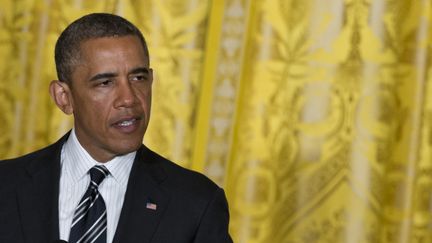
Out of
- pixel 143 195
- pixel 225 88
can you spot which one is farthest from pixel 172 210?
pixel 225 88

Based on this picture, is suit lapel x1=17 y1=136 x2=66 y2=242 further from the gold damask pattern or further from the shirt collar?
the gold damask pattern

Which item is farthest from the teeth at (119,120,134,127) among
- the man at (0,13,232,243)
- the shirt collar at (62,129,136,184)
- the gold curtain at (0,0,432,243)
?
the gold curtain at (0,0,432,243)

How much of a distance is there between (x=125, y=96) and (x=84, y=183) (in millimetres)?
207

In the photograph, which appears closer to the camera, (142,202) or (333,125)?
(142,202)

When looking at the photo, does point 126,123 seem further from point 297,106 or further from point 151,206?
point 297,106

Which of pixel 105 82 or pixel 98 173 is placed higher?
pixel 105 82

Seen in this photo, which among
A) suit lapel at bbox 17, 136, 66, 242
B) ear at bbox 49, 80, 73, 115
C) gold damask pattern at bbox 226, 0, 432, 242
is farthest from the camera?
gold damask pattern at bbox 226, 0, 432, 242

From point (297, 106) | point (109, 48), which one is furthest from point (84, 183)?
point (297, 106)

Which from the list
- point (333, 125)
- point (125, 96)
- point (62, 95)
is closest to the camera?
point (125, 96)

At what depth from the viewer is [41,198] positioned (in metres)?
1.78

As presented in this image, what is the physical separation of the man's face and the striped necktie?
0.05 meters

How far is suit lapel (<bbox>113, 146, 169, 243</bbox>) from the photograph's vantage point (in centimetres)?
175

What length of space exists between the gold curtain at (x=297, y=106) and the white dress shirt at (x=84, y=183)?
0.83 m

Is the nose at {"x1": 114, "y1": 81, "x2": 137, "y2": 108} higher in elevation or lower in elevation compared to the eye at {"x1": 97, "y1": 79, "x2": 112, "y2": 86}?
lower
